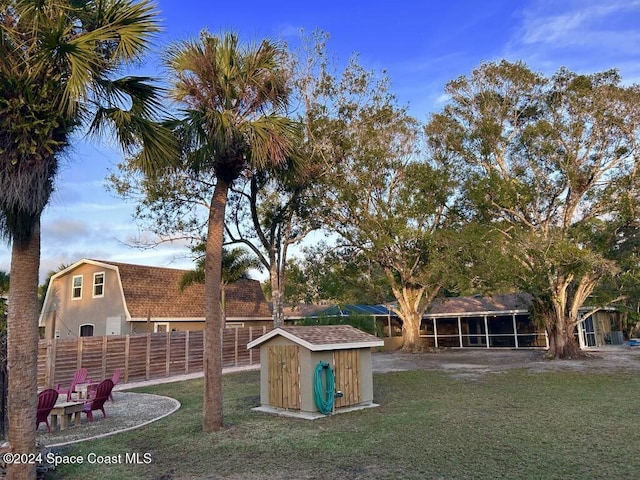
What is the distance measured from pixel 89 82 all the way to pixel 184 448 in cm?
539

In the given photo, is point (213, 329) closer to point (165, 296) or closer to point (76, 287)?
point (165, 296)

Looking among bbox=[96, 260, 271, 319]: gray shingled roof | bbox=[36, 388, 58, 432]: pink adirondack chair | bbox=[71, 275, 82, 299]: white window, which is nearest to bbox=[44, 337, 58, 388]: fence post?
bbox=[36, 388, 58, 432]: pink adirondack chair

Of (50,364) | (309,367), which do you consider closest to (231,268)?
(50,364)

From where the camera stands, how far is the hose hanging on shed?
1004cm

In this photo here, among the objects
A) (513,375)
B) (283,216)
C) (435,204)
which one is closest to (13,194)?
(513,375)

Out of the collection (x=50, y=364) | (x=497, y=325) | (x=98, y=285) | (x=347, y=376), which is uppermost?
(x=98, y=285)

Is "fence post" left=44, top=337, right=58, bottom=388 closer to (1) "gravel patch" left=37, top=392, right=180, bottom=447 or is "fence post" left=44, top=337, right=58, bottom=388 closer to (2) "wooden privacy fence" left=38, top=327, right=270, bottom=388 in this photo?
(2) "wooden privacy fence" left=38, top=327, right=270, bottom=388

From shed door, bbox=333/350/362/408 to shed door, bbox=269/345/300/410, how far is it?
0.85 m

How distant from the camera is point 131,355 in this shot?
17516 millimetres

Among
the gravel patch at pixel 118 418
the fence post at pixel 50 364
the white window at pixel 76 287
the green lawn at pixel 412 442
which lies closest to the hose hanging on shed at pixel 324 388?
the green lawn at pixel 412 442

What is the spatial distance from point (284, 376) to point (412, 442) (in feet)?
12.7

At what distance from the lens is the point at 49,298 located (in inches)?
1064

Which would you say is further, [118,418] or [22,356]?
[118,418]

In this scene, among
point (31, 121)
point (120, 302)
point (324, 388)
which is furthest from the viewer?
point (120, 302)
